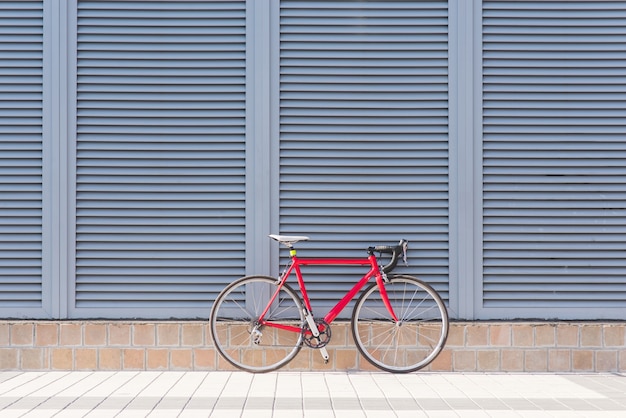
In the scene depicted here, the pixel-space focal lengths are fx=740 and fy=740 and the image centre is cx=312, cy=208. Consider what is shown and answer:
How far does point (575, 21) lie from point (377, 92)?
2.00m

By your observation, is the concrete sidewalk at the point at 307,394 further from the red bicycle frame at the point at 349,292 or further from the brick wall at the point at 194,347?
the red bicycle frame at the point at 349,292

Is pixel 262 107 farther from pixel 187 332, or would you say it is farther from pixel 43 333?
pixel 43 333

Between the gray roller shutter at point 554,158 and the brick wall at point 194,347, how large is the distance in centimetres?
21

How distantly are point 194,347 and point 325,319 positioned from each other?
1.24 metres

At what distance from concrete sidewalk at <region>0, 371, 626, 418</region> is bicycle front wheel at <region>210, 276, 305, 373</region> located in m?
0.17

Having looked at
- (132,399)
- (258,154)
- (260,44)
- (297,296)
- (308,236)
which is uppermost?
(260,44)

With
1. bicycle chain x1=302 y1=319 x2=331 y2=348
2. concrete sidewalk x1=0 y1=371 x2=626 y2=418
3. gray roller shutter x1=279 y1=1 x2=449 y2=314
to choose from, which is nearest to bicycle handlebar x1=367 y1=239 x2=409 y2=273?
gray roller shutter x1=279 y1=1 x2=449 y2=314

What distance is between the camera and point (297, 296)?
6.68 meters

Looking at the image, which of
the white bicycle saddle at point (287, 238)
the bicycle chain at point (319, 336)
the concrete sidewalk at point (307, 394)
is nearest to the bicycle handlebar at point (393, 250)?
the white bicycle saddle at point (287, 238)

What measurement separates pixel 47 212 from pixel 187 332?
1727 millimetres

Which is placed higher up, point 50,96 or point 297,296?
point 50,96

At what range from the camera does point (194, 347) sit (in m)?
6.79

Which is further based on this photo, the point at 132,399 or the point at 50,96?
the point at 50,96

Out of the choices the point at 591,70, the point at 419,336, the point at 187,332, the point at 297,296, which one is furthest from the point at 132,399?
the point at 591,70
